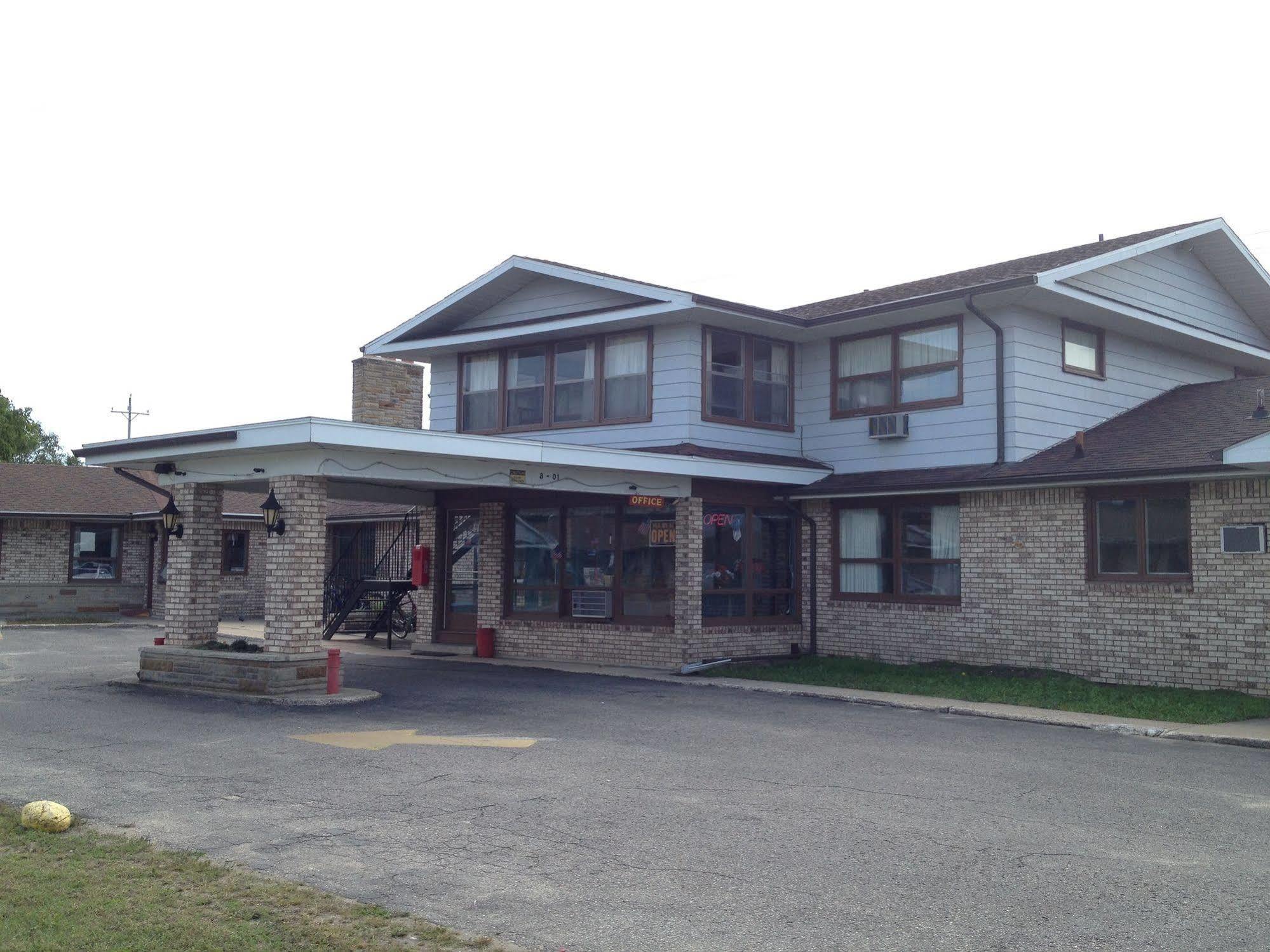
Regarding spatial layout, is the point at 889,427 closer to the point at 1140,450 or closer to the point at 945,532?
the point at 945,532

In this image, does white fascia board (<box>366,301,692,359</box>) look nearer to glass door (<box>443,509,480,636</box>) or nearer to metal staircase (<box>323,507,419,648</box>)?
glass door (<box>443,509,480,636</box>)

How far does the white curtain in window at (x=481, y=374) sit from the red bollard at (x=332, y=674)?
314 inches

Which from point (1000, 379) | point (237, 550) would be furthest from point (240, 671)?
point (237, 550)

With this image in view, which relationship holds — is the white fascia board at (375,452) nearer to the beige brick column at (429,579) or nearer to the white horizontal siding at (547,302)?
the white horizontal siding at (547,302)

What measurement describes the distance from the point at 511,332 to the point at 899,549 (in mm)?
7670

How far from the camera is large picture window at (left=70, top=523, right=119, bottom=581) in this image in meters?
34.3

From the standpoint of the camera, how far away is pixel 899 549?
18.9 metres

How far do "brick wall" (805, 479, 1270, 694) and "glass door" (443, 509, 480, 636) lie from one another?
6768 mm

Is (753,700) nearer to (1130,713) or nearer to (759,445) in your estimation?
(1130,713)

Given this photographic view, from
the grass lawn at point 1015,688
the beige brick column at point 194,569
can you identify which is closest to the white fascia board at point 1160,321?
the grass lawn at point 1015,688

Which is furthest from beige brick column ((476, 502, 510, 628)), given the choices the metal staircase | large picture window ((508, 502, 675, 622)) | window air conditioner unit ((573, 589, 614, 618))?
the metal staircase

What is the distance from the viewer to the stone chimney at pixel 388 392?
2627 cm

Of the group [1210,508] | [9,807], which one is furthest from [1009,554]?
[9,807]

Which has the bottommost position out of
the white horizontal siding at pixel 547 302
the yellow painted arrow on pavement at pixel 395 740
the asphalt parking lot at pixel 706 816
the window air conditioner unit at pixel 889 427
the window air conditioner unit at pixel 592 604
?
the asphalt parking lot at pixel 706 816
